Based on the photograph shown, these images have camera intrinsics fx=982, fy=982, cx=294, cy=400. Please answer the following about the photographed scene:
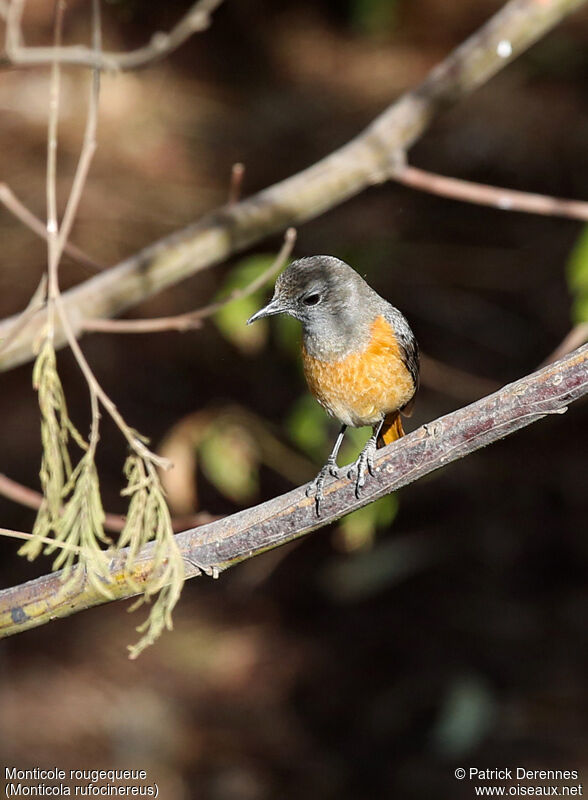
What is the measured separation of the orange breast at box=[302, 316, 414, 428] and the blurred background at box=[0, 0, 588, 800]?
0.86 meters

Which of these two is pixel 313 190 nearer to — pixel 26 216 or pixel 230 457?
pixel 26 216

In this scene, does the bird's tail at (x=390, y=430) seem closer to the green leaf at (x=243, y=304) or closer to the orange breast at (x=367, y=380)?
the orange breast at (x=367, y=380)

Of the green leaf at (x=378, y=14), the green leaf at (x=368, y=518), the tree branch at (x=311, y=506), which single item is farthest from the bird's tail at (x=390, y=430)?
the green leaf at (x=378, y=14)

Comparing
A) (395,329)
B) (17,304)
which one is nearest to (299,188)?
(395,329)

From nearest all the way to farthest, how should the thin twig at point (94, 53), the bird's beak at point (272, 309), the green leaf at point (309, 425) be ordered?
the bird's beak at point (272, 309), the thin twig at point (94, 53), the green leaf at point (309, 425)

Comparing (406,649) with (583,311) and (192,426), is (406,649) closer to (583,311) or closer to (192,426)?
(192,426)

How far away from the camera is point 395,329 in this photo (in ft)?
12.2

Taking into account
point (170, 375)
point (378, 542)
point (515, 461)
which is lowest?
point (378, 542)

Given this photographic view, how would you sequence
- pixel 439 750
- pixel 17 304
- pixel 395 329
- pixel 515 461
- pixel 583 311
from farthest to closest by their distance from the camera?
pixel 17 304
pixel 515 461
pixel 439 750
pixel 395 329
pixel 583 311

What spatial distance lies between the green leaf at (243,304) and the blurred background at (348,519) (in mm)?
127

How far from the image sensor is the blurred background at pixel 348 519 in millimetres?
6695

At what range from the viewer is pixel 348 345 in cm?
360

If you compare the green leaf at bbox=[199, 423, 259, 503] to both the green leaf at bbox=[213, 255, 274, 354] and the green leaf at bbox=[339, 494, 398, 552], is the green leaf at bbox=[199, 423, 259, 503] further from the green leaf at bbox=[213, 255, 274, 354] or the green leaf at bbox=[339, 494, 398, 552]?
the green leaf at bbox=[339, 494, 398, 552]

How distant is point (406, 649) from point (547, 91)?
19.5 feet
